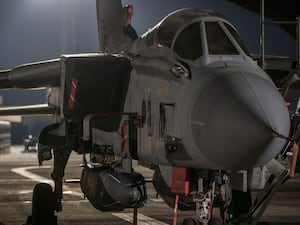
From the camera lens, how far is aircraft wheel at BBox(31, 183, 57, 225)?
903 centimetres

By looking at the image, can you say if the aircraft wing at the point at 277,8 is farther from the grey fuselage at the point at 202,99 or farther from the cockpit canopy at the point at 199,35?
the cockpit canopy at the point at 199,35

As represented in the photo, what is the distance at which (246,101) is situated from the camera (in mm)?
5516

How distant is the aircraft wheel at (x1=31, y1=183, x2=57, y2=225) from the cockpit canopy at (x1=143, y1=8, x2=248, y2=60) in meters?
3.30

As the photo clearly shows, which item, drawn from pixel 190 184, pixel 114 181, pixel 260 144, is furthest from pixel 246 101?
pixel 114 181

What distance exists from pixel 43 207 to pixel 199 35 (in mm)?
3908

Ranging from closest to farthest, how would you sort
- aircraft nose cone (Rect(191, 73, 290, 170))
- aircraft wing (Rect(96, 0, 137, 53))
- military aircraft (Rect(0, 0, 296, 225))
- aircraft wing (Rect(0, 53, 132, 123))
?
aircraft nose cone (Rect(191, 73, 290, 170)) < military aircraft (Rect(0, 0, 296, 225)) < aircraft wing (Rect(0, 53, 132, 123)) < aircraft wing (Rect(96, 0, 137, 53))

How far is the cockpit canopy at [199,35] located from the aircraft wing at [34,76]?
249cm

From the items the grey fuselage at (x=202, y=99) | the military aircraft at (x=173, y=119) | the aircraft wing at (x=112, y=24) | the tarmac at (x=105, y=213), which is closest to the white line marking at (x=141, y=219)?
the tarmac at (x=105, y=213)

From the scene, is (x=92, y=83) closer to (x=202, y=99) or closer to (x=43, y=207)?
(x=43, y=207)

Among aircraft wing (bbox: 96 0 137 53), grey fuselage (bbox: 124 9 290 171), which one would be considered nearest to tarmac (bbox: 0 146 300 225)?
grey fuselage (bbox: 124 9 290 171)

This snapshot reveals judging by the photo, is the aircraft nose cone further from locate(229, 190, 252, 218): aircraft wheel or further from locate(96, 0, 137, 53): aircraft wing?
locate(96, 0, 137, 53): aircraft wing

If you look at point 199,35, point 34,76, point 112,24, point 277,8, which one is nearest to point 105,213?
point 112,24

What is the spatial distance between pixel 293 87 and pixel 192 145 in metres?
4.20

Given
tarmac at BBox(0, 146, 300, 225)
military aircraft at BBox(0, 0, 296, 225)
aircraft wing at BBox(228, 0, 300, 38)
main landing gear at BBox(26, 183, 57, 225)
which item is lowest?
tarmac at BBox(0, 146, 300, 225)
